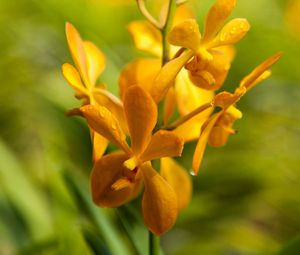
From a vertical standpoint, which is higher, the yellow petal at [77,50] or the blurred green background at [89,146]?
the yellow petal at [77,50]

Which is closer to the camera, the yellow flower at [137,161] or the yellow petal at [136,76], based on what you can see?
the yellow flower at [137,161]

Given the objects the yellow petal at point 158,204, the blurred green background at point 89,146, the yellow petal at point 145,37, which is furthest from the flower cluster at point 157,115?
the blurred green background at point 89,146

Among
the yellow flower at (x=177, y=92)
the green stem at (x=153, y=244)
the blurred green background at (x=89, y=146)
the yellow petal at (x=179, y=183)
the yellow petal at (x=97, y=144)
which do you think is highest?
the yellow petal at (x=97, y=144)

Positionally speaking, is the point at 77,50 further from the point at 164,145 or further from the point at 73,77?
the point at 164,145

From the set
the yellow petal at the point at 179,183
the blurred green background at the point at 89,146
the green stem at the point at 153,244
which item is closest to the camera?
the green stem at the point at 153,244

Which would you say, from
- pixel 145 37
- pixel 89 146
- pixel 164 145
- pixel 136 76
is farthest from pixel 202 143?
pixel 89 146

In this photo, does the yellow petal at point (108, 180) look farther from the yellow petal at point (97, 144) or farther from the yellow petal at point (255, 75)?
the yellow petal at point (255, 75)

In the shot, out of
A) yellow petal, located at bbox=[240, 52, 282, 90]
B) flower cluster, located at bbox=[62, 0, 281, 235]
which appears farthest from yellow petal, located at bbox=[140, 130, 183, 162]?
yellow petal, located at bbox=[240, 52, 282, 90]
